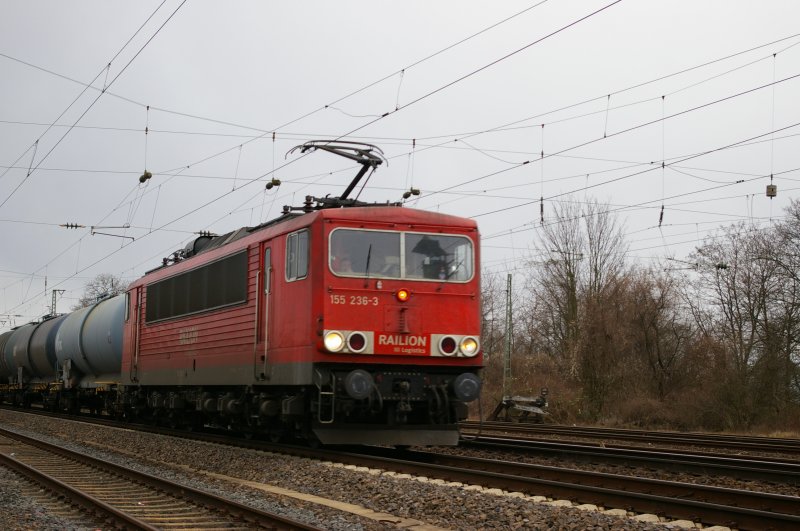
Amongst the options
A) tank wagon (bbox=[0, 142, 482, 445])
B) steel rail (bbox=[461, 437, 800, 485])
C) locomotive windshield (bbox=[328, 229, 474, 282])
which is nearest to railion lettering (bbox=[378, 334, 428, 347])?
tank wagon (bbox=[0, 142, 482, 445])

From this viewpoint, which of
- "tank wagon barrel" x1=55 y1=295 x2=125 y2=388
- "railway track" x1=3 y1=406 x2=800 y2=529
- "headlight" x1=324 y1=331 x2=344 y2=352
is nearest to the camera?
"railway track" x1=3 y1=406 x2=800 y2=529

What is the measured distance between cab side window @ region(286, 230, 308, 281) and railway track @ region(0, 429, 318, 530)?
3.60 m

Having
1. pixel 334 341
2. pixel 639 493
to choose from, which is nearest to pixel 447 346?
pixel 334 341

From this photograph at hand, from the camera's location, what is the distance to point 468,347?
42.2 feet

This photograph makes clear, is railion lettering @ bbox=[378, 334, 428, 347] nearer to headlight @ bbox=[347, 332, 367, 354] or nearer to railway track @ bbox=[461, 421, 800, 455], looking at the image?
headlight @ bbox=[347, 332, 367, 354]

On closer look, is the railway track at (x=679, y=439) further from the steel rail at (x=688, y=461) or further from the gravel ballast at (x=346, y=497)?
the gravel ballast at (x=346, y=497)

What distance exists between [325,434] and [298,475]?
4.26 feet

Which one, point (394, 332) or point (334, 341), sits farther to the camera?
point (394, 332)

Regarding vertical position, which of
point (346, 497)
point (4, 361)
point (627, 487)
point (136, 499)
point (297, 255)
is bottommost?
point (136, 499)

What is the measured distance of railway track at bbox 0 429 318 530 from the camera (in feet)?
27.0

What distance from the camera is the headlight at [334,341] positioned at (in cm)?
1207

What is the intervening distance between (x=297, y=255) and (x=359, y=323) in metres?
1.54

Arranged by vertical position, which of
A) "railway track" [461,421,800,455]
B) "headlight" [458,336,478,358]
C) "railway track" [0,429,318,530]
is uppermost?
"headlight" [458,336,478,358]

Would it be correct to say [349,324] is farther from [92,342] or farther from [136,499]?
[92,342]
